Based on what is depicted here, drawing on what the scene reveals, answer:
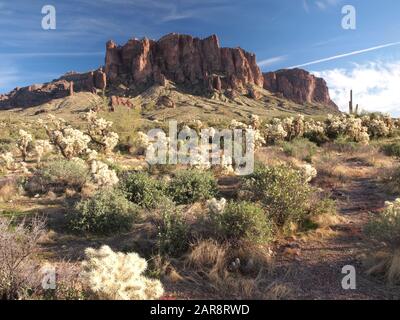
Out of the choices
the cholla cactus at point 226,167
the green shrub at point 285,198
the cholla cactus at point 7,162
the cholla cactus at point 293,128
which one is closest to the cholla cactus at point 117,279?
the green shrub at point 285,198

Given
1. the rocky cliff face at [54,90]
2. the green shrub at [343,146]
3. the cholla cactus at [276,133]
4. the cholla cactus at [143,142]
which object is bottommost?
the green shrub at [343,146]

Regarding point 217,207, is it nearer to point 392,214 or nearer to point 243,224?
point 243,224

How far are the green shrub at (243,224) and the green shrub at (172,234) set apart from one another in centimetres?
56

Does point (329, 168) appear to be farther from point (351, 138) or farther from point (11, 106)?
point (11, 106)

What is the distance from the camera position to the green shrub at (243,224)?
5965 millimetres

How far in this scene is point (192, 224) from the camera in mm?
6766

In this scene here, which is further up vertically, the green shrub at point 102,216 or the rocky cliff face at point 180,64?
the rocky cliff face at point 180,64

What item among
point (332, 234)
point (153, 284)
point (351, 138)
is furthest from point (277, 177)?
point (351, 138)

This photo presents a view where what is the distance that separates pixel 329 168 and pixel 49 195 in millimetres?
7741

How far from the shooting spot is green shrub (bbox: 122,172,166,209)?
8.33 m

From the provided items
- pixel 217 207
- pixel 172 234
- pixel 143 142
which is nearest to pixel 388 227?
pixel 217 207

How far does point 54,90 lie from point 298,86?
82.1m

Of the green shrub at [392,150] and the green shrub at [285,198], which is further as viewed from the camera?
the green shrub at [392,150]

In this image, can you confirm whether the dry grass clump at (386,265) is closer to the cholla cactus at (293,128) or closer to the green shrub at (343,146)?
the green shrub at (343,146)
